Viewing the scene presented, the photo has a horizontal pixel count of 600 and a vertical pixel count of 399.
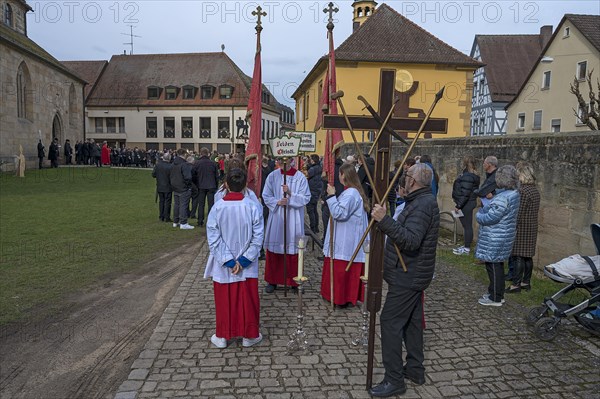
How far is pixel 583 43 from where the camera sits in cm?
3075

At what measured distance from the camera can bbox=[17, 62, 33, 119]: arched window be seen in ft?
98.8

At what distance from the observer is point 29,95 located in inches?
1214

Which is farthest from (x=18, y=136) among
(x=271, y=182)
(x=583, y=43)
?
(x=583, y=43)

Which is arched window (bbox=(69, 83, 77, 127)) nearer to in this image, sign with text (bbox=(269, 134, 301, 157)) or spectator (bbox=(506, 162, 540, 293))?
sign with text (bbox=(269, 134, 301, 157))

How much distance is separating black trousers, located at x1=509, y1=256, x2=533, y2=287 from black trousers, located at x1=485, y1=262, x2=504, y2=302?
71 centimetres

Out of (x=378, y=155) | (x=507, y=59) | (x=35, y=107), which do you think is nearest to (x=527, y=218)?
(x=378, y=155)

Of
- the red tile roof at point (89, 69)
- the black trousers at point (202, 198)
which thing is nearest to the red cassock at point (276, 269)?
the black trousers at point (202, 198)

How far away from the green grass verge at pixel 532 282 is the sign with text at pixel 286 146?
3683 mm

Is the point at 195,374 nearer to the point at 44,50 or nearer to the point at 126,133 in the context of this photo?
the point at 44,50

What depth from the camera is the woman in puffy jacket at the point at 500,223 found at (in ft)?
20.2

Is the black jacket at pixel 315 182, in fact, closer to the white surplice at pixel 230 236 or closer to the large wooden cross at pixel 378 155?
the white surplice at pixel 230 236

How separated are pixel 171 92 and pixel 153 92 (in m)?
2.20

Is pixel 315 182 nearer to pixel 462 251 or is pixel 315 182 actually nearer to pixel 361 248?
pixel 462 251

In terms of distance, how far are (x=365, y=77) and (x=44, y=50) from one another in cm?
2523
